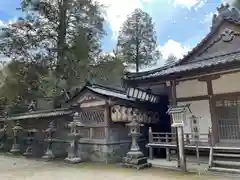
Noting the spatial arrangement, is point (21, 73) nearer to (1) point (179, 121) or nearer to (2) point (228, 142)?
(1) point (179, 121)

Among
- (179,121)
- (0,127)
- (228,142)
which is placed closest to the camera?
(179,121)

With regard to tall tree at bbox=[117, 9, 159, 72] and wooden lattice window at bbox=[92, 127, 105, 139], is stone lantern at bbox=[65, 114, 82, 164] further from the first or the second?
tall tree at bbox=[117, 9, 159, 72]

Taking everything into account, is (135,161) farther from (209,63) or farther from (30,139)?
(30,139)

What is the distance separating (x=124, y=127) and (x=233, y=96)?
18.1 ft

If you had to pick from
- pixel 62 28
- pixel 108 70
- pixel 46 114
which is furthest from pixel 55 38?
pixel 46 114

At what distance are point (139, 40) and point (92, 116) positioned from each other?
706 inches

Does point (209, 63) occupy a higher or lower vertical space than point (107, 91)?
higher

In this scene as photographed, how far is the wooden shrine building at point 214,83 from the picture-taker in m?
9.77

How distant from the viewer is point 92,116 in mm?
12656

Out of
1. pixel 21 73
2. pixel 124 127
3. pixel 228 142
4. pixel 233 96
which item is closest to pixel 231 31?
pixel 233 96

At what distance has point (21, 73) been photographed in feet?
61.9

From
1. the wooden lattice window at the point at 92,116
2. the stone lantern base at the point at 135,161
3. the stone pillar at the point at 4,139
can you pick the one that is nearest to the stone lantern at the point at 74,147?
the wooden lattice window at the point at 92,116

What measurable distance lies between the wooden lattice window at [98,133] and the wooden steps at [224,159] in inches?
203

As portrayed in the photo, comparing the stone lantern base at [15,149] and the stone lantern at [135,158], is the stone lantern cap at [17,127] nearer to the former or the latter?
the stone lantern base at [15,149]
